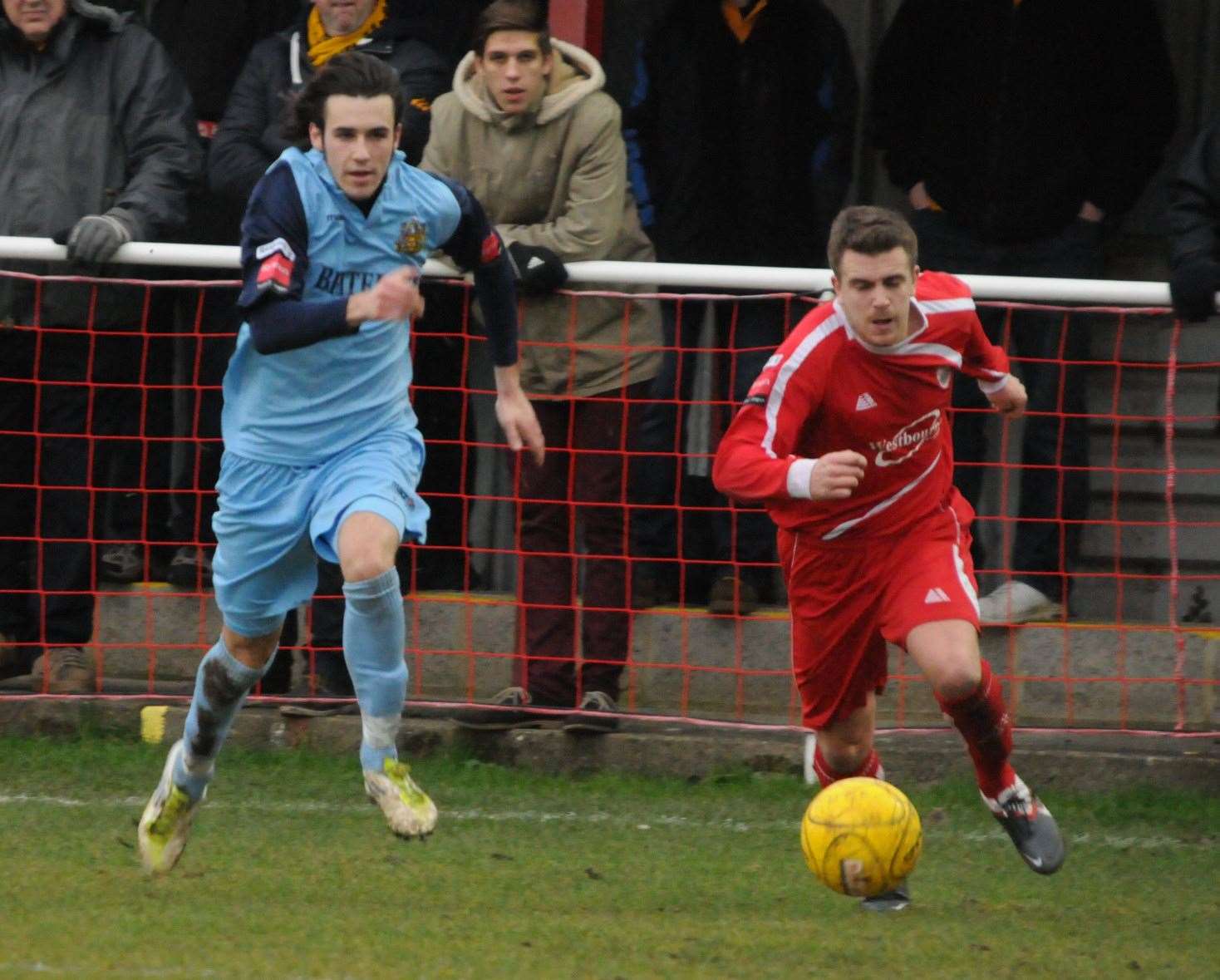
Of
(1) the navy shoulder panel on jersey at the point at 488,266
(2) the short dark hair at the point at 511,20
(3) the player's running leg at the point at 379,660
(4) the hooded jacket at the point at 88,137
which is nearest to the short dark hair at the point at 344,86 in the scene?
(1) the navy shoulder panel on jersey at the point at 488,266

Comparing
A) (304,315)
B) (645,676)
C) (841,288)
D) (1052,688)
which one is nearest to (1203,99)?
(1052,688)

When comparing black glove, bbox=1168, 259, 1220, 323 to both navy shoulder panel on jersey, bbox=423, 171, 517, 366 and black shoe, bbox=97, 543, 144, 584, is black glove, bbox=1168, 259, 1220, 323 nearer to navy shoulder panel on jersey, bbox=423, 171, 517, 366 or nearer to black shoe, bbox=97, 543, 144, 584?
navy shoulder panel on jersey, bbox=423, 171, 517, 366

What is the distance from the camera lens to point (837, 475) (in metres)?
5.16

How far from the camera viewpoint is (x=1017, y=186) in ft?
25.5

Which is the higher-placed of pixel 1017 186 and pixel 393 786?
pixel 1017 186

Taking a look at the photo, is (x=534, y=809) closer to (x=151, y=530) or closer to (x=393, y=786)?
(x=393, y=786)

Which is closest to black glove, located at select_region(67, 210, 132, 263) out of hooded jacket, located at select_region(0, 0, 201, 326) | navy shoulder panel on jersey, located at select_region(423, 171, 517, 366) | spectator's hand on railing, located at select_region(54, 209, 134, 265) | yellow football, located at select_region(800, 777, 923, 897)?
spectator's hand on railing, located at select_region(54, 209, 134, 265)

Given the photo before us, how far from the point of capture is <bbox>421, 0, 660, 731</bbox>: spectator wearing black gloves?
24.3 ft

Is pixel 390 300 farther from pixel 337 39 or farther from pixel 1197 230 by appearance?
pixel 1197 230

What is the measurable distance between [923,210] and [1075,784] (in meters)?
2.09

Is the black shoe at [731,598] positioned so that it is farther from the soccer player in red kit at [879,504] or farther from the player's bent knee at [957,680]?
the player's bent knee at [957,680]

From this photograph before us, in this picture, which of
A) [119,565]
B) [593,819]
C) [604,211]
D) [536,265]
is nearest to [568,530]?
[536,265]

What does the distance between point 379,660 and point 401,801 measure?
349 mm

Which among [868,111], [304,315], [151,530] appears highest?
[868,111]
